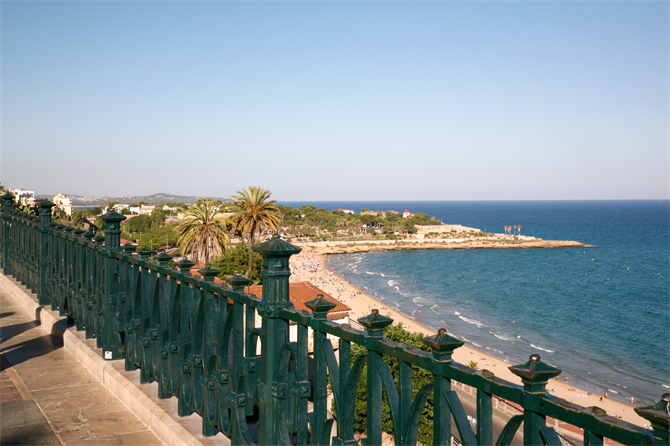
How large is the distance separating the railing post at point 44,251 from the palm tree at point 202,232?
27.1 meters

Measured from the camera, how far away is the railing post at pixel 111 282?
14.8 ft

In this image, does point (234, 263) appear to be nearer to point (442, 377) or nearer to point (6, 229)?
point (6, 229)

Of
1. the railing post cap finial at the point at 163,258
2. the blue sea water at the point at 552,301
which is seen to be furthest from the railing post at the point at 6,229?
the blue sea water at the point at 552,301

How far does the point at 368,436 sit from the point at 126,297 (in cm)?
297

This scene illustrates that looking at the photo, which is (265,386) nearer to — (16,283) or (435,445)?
(435,445)

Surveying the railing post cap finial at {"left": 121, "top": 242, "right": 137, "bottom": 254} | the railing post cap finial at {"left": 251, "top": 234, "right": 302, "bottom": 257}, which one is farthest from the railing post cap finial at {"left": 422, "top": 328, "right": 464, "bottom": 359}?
the railing post cap finial at {"left": 121, "top": 242, "right": 137, "bottom": 254}

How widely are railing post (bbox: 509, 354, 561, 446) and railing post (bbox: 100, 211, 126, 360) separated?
3.93 m

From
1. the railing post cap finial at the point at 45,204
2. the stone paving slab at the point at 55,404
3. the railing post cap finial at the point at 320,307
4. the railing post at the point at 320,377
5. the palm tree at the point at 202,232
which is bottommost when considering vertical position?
the palm tree at the point at 202,232

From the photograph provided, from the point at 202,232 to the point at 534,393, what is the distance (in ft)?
112

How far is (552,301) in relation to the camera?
61781mm

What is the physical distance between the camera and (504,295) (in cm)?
6391

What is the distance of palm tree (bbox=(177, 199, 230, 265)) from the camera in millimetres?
34000

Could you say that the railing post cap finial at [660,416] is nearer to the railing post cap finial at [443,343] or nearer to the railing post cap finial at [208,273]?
the railing post cap finial at [443,343]

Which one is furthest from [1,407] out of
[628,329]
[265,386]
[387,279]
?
[387,279]
